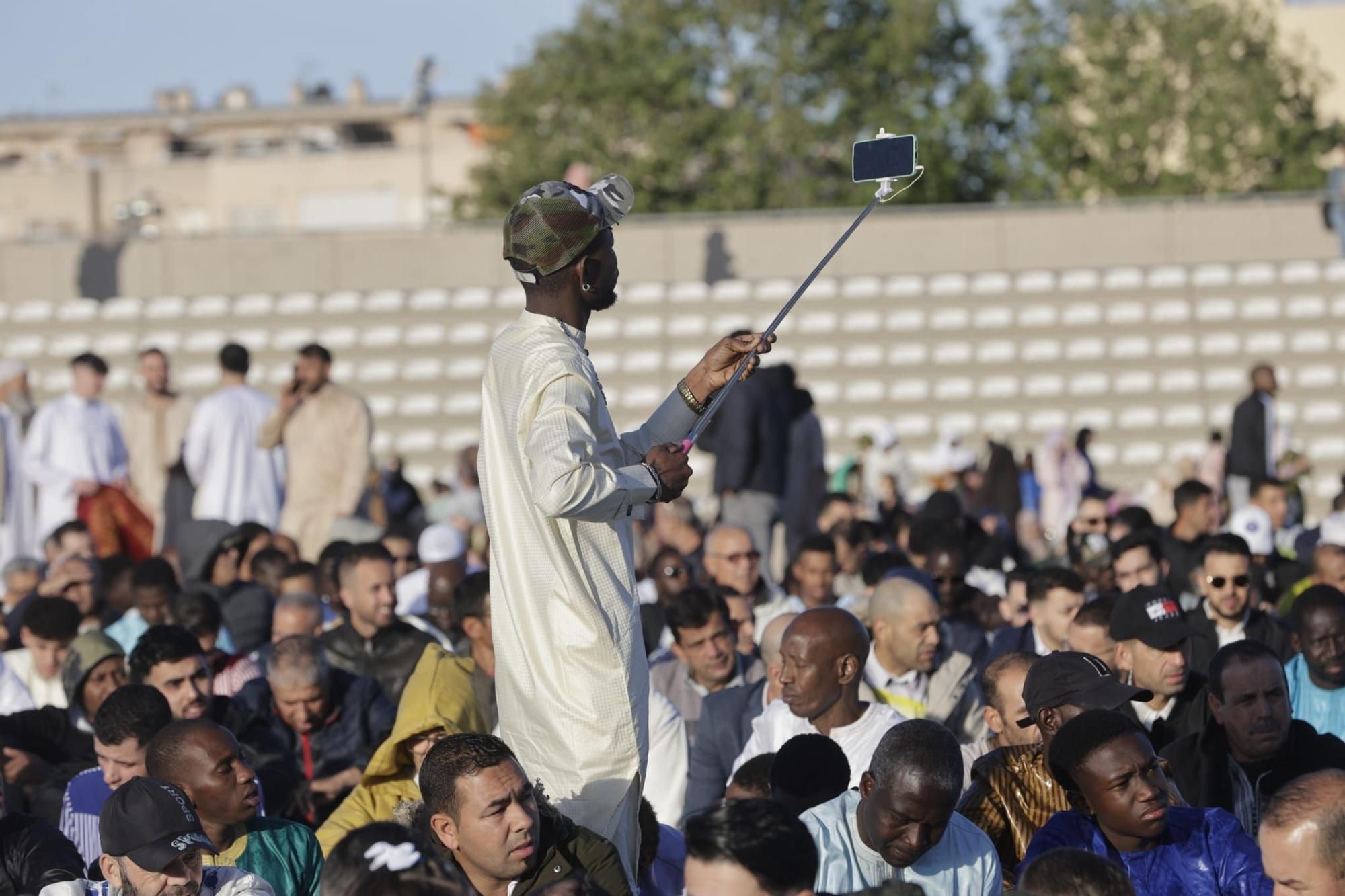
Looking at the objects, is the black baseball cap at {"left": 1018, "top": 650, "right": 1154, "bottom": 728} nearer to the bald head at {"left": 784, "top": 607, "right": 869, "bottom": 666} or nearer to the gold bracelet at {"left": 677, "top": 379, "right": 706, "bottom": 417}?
the bald head at {"left": 784, "top": 607, "right": 869, "bottom": 666}

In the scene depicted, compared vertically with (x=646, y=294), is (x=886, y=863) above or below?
below

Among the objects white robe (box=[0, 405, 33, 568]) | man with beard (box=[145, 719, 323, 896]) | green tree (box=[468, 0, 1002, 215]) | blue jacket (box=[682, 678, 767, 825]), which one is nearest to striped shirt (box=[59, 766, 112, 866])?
man with beard (box=[145, 719, 323, 896])

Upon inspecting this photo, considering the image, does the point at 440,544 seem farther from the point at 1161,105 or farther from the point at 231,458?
the point at 1161,105

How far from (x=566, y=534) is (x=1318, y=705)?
3849 mm

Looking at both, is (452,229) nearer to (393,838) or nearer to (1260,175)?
(1260,175)

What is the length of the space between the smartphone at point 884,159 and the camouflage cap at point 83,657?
4104 millimetres

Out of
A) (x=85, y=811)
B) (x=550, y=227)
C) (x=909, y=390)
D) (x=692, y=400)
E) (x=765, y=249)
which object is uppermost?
(x=765, y=249)

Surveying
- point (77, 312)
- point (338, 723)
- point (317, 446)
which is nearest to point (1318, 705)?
point (338, 723)

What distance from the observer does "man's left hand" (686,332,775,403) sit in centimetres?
519

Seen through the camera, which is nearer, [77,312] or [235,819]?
[235,819]

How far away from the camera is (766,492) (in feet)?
47.2

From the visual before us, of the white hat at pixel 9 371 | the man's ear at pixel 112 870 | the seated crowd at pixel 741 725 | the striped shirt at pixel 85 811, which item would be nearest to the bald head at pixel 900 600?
the seated crowd at pixel 741 725

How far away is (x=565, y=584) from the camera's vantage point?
16.0 ft

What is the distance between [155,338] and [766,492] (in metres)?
14.1
